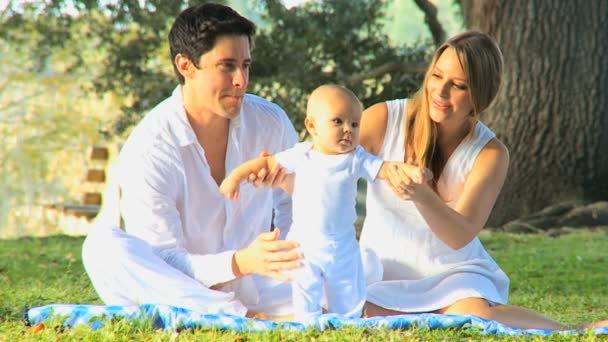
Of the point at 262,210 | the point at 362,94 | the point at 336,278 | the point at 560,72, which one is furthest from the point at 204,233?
the point at 362,94

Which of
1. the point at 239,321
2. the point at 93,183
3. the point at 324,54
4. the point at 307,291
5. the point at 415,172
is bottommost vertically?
the point at 93,183

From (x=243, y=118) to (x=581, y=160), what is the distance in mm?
5915

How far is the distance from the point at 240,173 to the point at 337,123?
45 centimetres

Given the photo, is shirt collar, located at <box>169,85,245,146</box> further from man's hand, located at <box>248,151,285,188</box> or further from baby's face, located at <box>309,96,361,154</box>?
baby's face, located at <box>309,96,361,154</box>

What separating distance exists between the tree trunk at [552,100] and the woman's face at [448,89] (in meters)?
5.45

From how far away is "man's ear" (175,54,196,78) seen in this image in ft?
13.3

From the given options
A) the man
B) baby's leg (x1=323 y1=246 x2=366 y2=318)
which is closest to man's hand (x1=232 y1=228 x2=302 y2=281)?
the man

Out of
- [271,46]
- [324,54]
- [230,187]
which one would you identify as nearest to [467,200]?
[230,187]

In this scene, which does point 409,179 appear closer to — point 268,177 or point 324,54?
point 268,177

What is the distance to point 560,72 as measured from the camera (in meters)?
9.22

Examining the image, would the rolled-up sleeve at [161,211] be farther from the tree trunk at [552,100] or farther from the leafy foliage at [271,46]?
the leafy foliage at [271,46]

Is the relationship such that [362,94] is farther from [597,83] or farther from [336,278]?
[336,278]

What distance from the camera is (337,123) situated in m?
3.53

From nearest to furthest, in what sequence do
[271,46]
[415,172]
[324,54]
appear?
[415,172] → [271,46] → [324,54]
